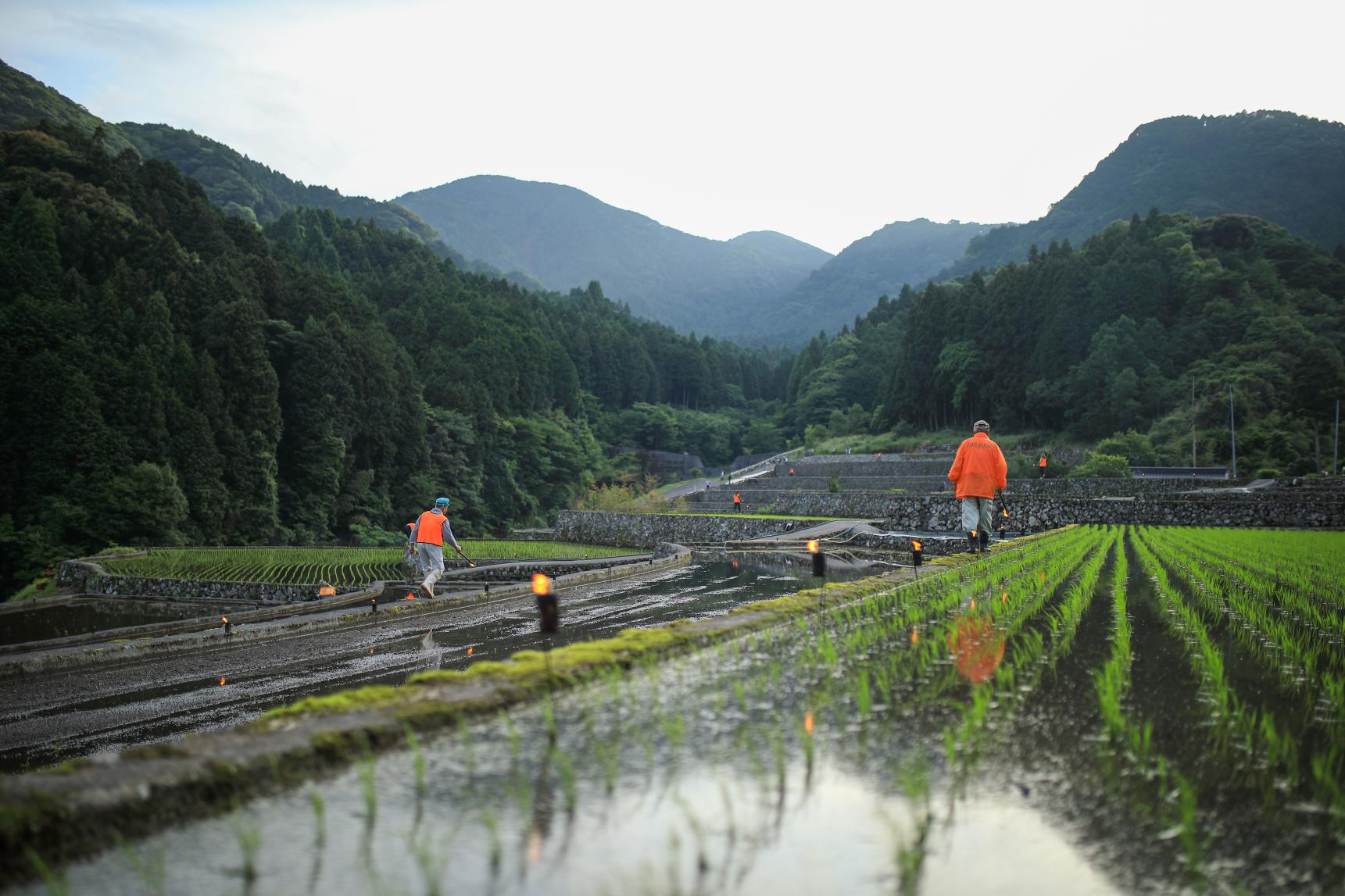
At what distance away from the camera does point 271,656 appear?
10539mm

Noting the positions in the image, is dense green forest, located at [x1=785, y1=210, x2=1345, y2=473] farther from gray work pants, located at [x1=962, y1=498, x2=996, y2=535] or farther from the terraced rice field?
the terraced rice field

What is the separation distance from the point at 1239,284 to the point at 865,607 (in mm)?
58089

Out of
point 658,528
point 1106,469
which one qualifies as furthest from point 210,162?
point 1106,469

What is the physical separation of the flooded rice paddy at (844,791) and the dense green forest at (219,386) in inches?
1335

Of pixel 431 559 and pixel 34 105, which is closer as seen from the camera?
pixel 431 559

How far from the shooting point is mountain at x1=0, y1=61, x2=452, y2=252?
251 ft

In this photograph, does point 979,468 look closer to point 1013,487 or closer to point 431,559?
point 431,559

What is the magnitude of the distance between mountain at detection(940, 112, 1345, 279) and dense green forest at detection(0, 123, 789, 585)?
4248 inches

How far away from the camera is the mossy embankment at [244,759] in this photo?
8.12ft

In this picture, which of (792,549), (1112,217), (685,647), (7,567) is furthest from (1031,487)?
A: (1112,217)

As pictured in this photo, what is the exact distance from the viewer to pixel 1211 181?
138250mm

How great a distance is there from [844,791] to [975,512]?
10369 mm

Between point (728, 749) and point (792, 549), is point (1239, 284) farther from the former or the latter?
point (728, 749)

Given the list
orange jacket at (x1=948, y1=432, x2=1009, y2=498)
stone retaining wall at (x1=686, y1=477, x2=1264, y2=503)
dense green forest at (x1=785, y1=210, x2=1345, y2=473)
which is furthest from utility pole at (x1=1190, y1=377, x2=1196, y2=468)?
orange jacket at (x1=948, y1=432, x2=1009, y2=498)
